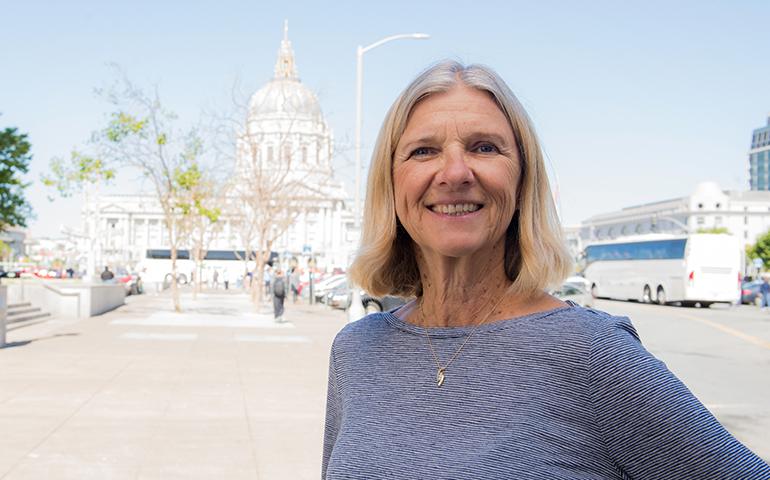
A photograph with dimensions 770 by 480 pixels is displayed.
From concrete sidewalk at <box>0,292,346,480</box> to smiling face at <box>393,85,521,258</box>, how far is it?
5.66m

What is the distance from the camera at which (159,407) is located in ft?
34.1

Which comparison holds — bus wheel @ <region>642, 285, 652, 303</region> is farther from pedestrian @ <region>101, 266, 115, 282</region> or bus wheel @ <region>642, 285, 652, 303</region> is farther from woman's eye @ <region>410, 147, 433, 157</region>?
woman's eye @ <region>410, 147, 433, 157</region>

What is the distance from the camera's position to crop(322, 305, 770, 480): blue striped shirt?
165 cm

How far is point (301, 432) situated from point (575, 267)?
7407mm

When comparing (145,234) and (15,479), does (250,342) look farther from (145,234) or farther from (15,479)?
(145,234)

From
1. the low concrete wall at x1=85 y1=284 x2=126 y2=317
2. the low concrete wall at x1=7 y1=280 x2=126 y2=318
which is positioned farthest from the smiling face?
the low concrete wall at x1=85 y1=284 x2=126 y2=317

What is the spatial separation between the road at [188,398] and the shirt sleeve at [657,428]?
19.7ft

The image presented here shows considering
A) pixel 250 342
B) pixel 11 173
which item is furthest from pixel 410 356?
pixel 11 173

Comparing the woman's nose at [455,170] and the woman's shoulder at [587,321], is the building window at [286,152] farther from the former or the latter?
the woman's shoulder at [587,321]

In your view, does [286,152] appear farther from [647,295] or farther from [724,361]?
[724,361]

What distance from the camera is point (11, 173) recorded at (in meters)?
28.0

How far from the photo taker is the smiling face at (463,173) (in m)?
2.04

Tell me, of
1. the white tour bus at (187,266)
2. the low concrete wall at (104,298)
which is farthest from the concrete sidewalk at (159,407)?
the white tour bus at (187,266)

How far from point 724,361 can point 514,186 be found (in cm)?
1598
